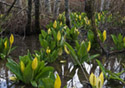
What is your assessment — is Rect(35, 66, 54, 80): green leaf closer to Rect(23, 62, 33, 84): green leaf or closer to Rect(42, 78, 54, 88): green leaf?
Rect(23, 62, 33, 84): green leaf

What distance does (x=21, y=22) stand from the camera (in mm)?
6016

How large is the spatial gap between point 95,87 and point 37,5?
4.58 metres

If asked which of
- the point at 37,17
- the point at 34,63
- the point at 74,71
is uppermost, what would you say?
the point at 37,17

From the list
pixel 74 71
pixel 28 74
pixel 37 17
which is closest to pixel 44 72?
pixel 28 74

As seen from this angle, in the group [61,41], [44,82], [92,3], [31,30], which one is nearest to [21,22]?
[31,30]

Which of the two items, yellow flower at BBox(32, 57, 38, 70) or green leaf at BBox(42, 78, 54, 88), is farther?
yellow flower at BBox(32, 57, 38, 70)

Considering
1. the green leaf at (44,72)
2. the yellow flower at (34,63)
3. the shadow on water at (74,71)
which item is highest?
the yellow flower at (34,63)

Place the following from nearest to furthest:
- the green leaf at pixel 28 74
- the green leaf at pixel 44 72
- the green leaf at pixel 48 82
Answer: the green leaf at pixel 48 82 < the green leaf at pixel 28 74 < the green leaf at pixel 44 72

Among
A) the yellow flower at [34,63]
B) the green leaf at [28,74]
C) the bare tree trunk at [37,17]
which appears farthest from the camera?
the bare tree trunk at [37,17]

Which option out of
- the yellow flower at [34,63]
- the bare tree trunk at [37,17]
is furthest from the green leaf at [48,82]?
the bare tree trunk at [37,17]

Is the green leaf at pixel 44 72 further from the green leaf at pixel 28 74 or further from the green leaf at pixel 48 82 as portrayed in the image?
the green leaf at pixel 48 82

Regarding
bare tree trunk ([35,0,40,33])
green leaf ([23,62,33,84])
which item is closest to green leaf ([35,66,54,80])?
green leaf ([23,62,33,84])

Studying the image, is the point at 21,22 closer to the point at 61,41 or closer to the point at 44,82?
the point at 61,41

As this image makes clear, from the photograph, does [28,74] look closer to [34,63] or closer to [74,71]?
[34,63]
